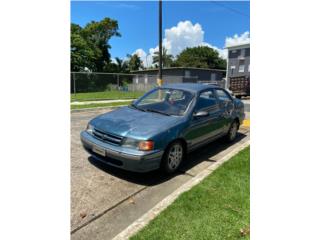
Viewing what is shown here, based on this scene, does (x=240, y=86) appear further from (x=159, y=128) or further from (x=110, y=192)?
(x=110, y=192)

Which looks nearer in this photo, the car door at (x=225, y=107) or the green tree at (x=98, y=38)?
the car door at (x=225, y=107)

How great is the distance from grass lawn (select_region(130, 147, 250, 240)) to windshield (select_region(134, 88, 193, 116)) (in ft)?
4.67

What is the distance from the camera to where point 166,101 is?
16.4 ft

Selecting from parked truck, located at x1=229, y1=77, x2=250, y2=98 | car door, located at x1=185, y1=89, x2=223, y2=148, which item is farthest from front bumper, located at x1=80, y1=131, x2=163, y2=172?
parked truck, located at x1=229, y1=77, x2=250, y2=98

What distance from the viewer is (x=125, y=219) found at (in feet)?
9.37

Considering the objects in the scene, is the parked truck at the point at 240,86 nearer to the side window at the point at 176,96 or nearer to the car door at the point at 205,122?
the car door at the point at 205,122

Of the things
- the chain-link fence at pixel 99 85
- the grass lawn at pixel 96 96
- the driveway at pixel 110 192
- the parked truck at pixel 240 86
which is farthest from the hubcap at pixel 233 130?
the parked truck at pixel 240 86

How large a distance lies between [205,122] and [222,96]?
4.36ft

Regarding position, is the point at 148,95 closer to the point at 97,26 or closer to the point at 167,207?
the point at 167,207

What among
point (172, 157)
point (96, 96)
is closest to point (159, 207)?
point (172, 157)

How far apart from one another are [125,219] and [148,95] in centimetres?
304

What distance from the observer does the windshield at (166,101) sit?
4.58 meters

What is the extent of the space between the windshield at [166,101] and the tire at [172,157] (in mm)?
635
